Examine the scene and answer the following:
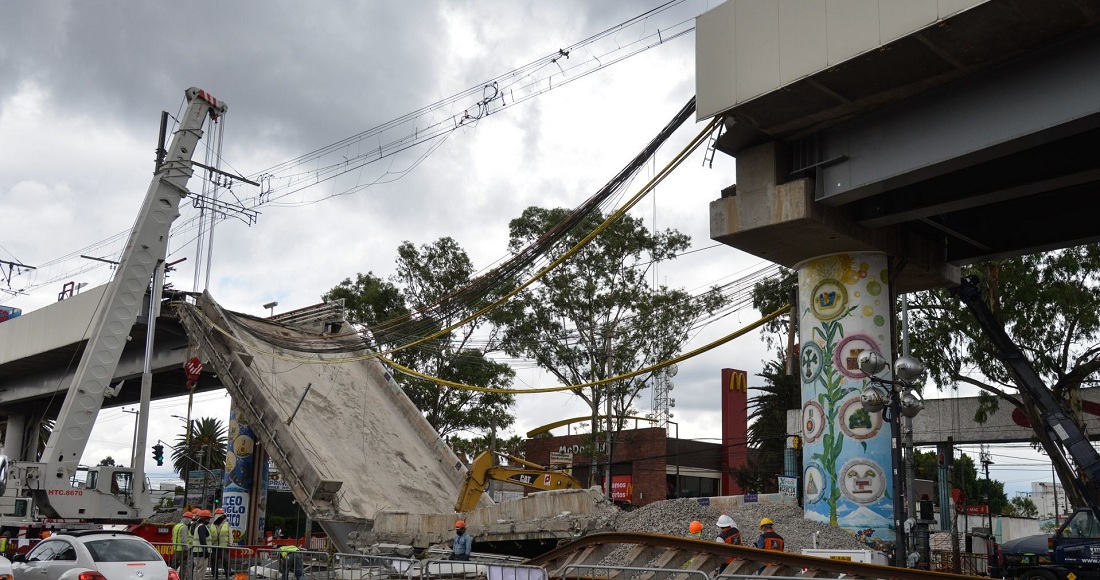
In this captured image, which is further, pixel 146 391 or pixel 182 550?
pixel 146 391

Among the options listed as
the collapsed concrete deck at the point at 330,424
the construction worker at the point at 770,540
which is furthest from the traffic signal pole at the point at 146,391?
the construction worker at the point at 770,540

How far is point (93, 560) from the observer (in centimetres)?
1488

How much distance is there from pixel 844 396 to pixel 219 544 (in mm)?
13573

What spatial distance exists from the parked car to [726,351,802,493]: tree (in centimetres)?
3541

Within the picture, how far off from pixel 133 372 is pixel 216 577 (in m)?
28.2

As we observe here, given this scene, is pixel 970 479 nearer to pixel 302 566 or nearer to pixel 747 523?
pixel 747 523

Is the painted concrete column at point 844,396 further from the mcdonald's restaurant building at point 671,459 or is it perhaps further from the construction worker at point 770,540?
the mcdonald's restaurant building at point 671,459

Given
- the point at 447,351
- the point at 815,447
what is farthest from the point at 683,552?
the point at 447,351

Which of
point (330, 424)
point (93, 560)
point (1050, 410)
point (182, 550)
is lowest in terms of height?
point (182, 550)

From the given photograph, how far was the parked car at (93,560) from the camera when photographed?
1480 cm

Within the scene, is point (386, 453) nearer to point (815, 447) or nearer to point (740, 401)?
point (815, 447)

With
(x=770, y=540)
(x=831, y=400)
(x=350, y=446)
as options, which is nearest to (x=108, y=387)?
(x=350, y=446)

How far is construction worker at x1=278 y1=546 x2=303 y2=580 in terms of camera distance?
55.6 ft

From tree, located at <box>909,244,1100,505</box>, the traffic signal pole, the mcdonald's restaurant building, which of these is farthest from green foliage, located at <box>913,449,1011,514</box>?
the traffic signal pole
